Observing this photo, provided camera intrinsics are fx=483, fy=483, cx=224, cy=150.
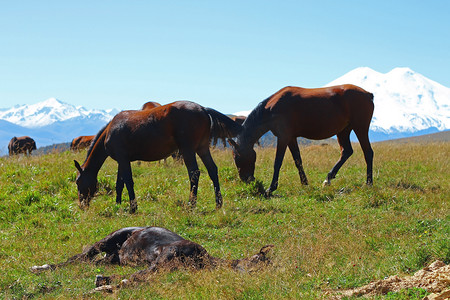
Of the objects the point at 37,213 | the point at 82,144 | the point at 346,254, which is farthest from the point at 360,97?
the point at 82,144

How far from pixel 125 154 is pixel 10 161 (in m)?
7.30

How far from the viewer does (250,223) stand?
9.34 metres

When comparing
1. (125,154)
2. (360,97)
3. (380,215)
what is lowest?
(380,215)

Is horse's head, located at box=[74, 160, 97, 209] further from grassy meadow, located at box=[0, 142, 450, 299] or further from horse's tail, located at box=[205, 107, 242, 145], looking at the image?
horse's tail, located at box=[205, 107, 242, 145]

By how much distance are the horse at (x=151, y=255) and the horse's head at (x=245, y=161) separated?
577 cm

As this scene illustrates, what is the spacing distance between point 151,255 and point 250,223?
2.95 m

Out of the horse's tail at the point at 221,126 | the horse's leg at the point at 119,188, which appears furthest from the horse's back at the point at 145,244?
the horse's tail at the point at 221,126

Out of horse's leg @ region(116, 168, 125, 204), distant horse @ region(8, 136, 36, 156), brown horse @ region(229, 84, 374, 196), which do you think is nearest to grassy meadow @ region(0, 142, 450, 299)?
horse's leg @ region(116, 168, 125, 204)

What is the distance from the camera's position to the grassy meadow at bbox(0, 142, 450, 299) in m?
5.71

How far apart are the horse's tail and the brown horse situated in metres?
1.41

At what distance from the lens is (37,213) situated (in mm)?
10867

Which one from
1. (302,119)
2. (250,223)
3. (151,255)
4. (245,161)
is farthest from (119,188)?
(302,119)

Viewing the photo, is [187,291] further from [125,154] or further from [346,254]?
[125,154]

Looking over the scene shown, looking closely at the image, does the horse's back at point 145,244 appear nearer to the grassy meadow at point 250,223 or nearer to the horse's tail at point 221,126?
the grassy meadow at point 250,223
